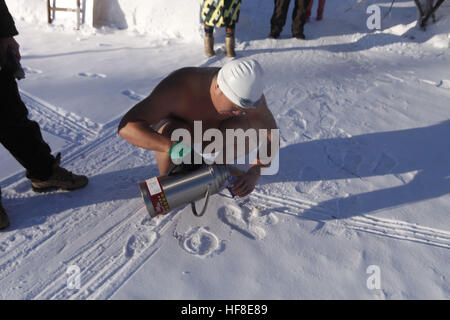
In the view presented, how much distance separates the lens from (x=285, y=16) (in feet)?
13.6

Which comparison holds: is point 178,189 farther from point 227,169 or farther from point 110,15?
point 110,15

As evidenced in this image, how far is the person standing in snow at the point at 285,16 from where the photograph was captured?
4016 millimetres

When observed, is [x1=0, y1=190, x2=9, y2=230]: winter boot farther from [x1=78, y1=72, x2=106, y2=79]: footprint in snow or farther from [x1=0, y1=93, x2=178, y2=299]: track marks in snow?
[x1=78, y1=72, x2=106, y2=79]: footprint in snow

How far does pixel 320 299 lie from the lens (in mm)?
1473

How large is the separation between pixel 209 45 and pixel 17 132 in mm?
2561

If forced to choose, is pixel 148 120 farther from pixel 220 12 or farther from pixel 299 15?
pixel 299 15

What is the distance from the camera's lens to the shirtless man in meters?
1.49

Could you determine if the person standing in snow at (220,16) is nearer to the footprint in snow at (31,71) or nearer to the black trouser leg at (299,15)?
the black trouser leg at (299,15)

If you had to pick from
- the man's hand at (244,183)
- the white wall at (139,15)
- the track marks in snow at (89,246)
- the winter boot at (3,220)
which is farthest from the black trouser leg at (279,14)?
the winter boot at (3,220)

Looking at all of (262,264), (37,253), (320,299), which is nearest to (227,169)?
(262,264)

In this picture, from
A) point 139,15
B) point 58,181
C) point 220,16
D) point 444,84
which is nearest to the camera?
point 58,181

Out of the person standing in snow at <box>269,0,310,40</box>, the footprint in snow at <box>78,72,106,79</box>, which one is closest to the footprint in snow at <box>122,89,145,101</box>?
the footprint in snow at <box>78,72,106,79</box>

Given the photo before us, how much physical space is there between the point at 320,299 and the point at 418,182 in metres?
1.27

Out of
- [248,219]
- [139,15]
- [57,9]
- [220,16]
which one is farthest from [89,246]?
[57,9]
